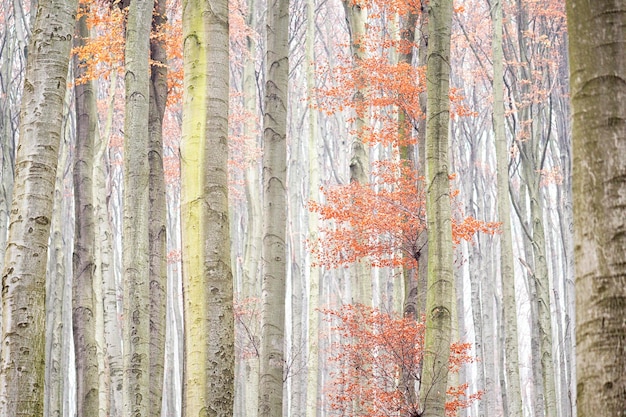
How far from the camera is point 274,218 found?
926cm

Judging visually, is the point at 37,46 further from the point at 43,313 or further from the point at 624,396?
the point at 624,396

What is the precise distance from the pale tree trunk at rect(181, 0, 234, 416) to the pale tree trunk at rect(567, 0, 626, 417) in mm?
2801

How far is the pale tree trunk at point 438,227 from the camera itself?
25.8 feet

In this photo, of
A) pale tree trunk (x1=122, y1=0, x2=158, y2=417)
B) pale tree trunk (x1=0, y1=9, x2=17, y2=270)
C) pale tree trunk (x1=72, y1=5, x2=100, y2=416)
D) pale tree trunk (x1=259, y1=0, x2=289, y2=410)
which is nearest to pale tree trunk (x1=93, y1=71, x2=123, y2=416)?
pale tree trunk (x1=72, y1=5, x2=100, y2=416)

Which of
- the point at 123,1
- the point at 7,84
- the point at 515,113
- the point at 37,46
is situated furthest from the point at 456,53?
the point at 37,46

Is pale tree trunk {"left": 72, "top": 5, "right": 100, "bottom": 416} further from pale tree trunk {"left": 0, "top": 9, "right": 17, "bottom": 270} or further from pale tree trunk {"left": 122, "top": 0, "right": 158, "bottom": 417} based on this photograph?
pale tree trunk {"left": 0, "top": 9, "right": 17, "bottom": 270}

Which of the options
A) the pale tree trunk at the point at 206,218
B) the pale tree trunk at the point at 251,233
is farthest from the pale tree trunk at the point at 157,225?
the pale tree trunk at the point at 251,233

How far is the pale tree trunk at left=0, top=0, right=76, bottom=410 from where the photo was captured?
5086 millimetres

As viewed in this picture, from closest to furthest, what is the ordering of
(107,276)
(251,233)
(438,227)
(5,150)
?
(438,227) < (107,276) < (5,150) < (251,233)

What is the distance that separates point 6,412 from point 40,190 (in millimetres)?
1397

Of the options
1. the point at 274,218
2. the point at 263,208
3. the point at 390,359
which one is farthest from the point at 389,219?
the point at 274,218

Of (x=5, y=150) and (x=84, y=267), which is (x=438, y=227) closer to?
(x=84, y=267)

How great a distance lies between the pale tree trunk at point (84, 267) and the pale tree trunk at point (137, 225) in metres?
0.93

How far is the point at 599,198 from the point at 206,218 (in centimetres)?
307
